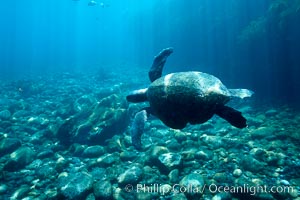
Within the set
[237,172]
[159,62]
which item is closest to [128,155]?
[159,62]

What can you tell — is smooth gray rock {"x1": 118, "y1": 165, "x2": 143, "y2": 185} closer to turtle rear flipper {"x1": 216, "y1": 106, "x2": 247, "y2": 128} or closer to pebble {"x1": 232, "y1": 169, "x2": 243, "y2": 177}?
pebble {"x1": 232, "y1": 169, "x2": 243, "y2": 177}

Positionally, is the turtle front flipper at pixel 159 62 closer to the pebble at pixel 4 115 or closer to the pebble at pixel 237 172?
the pebble at pixel 237 172

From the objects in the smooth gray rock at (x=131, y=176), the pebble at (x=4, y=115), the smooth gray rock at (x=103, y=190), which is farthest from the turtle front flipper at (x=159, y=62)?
the pebble at (x=4, y=115)

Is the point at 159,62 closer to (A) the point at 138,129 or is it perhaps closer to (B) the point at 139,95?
(B) the point at 139,95

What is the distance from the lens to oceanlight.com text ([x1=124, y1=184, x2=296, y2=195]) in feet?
16.9

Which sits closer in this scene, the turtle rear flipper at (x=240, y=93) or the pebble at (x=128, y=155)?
the turtle rear flipper at (x=240, y=93)

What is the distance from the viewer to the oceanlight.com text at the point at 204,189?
5.16 metres

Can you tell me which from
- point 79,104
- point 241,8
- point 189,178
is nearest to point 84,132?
point 79,104

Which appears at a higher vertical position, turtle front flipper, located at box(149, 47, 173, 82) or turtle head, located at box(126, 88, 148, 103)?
turtle front flipper, located at box(149, 47, 173, 82)

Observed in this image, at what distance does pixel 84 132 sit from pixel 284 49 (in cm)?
1329

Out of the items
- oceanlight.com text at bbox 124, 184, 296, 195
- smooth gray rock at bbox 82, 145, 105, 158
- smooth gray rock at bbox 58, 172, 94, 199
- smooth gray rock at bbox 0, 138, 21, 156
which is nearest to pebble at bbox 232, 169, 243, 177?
oceanlight.com text at bbox 124, 184, 296, 195

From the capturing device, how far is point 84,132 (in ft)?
30.8

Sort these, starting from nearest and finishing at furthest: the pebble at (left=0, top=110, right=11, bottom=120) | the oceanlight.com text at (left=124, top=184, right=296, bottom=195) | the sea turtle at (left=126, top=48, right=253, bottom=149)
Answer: the sea turtle at (left=126, top=48, right=253, bottom=149), the oceanlight.com text at (left=124, top=184, right=296, bottom=195), the pebble at (left=0, top=110, right=11, bottom=120)

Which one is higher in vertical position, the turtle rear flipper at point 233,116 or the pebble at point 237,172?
the turtle rear flipper at point 233,116
